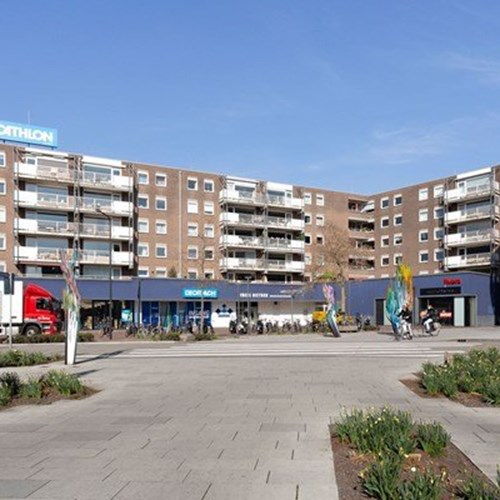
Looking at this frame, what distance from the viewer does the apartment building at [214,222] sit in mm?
54031

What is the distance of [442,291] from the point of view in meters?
57.9

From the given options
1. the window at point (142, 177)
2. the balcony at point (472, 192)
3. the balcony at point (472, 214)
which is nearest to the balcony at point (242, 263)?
the window at point (142, 177)

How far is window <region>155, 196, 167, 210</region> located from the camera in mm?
62456

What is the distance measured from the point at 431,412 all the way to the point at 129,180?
2018 inches

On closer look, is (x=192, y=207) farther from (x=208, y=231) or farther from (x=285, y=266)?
(x=285, y=266)

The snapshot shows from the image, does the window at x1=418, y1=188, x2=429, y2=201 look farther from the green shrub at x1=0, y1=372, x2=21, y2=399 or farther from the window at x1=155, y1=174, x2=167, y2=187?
the green shrub at x1=0, y1=372, x2=21, y2=399

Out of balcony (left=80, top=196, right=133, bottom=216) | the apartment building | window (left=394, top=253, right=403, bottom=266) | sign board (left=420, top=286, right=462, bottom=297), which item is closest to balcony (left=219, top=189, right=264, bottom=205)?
the apartment building

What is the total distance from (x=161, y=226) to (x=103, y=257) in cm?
838

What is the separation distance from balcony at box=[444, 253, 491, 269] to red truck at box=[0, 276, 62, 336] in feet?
138

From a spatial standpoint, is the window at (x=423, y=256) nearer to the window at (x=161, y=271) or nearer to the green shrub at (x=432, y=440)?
the window at (x=161, y=271)

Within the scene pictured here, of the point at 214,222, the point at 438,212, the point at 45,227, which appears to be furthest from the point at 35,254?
the point at 438,212

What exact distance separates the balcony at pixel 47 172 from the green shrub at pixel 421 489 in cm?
5337

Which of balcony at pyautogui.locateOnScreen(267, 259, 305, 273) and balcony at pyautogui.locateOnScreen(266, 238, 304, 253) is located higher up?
balcony at pyautogui.locateOnScreen(266, 238, 304, 253)

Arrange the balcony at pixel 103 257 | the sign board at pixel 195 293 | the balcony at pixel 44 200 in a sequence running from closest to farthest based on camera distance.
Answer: the balcony at pixel 44 200 → the balcony at pixel 103 257 → the sign board at pixel 195 293
